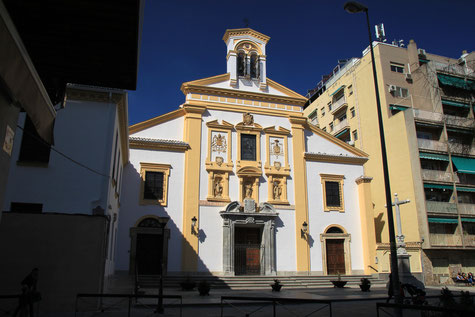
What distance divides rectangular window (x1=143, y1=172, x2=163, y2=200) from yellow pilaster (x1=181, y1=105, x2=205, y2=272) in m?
1.49

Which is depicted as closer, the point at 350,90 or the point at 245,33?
the point at 245,33

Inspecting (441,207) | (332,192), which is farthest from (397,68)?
(332,192)

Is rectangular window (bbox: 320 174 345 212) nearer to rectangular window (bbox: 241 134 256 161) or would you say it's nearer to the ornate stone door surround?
the ornate stone door surround

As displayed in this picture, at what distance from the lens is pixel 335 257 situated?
25172 millimetres

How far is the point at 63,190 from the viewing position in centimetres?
1291

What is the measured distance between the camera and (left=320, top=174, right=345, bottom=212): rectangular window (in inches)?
1021

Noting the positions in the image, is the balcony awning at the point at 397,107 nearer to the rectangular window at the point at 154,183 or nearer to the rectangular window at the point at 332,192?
the rectangular window at the point at 332,192

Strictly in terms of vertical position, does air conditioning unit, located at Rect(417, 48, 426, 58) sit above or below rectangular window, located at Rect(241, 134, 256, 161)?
above

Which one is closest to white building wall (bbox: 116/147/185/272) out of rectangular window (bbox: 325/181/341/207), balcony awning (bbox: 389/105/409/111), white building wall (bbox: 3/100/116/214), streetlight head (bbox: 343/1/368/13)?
white building wall (bbox: 3/100/116/214)

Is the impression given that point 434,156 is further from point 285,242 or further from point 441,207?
point 285,242

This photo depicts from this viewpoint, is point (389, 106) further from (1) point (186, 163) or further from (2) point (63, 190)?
(2) point (63, 190)

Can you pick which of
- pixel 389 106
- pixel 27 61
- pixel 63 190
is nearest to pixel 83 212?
pixel 63 190

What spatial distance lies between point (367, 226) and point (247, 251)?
27.1 feet

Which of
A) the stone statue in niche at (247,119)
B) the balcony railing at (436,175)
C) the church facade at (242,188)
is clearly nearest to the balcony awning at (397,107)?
the balcony railing at (436,175)
